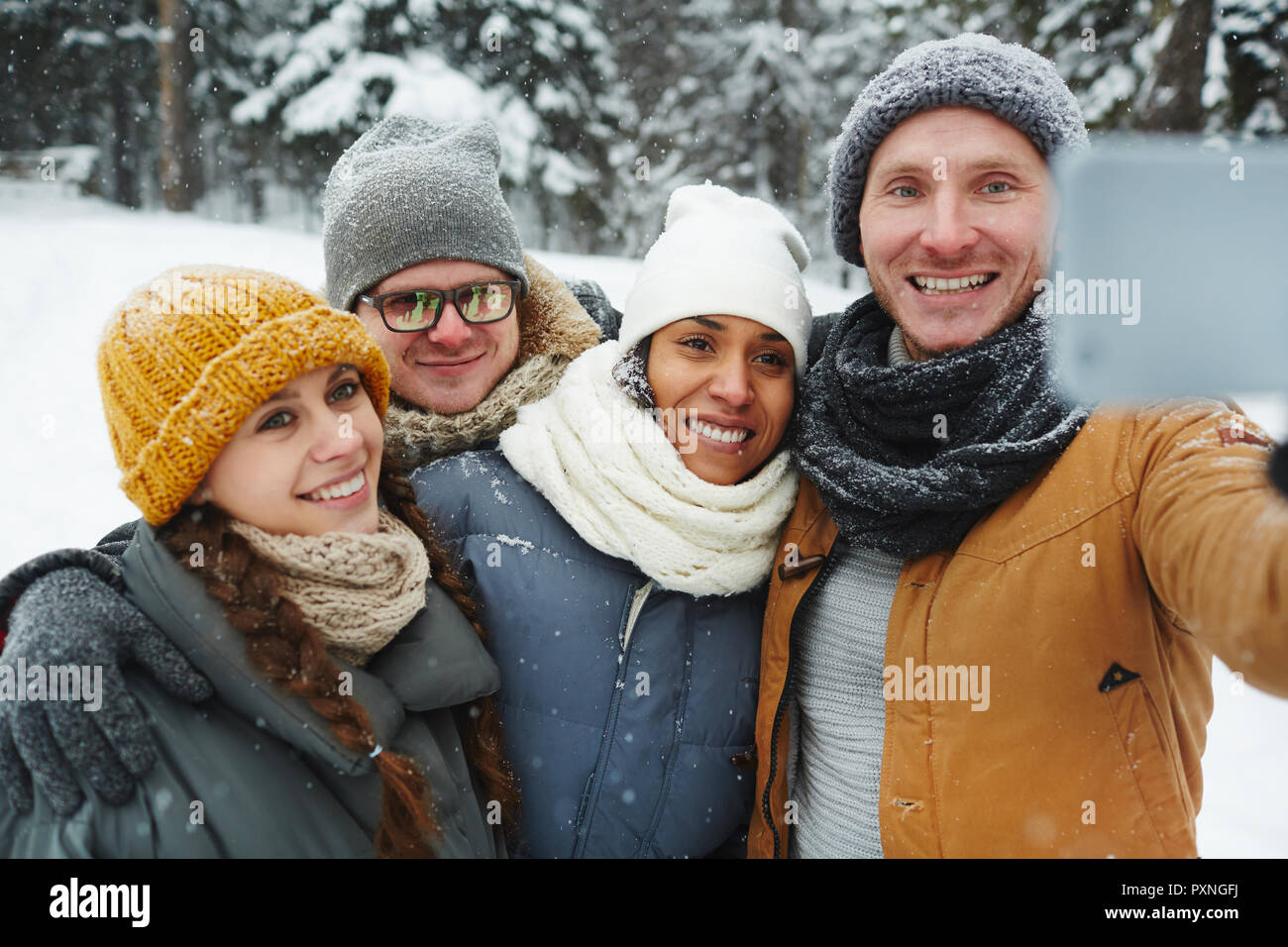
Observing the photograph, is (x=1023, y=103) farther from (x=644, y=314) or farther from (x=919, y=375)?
(x=644, y=314)

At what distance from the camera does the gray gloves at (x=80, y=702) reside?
4.98ft

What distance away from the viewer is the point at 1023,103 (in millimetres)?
1995

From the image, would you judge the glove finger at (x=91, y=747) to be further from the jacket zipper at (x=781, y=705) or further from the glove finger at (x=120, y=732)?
the jacket zipper at (x=781, y=705)

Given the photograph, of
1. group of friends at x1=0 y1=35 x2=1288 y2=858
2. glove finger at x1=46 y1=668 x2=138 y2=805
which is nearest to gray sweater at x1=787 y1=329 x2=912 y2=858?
group of friends at x1=0 y1=35 x2=1288 y2=858

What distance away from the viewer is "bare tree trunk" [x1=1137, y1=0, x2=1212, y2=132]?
7.05 metres

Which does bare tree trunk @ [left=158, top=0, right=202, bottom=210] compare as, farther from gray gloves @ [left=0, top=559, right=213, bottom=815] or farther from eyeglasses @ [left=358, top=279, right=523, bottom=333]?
gray gloves @ [left=0, top=559, right=213, bottom=815]

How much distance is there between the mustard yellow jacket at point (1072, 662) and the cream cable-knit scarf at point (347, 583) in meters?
1.20

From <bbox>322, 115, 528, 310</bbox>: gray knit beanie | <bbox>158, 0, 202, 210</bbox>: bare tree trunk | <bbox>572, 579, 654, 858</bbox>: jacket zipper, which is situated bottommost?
<bbox>572, 579, 654, 858</bbox>: jacket zipper

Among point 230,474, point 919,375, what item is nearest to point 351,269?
point 230,474

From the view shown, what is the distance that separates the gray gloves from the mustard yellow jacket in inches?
62.8

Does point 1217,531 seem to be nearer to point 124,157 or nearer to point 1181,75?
point 1181,75

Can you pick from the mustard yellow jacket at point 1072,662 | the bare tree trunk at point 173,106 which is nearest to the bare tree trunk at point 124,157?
the bare tree trunk at point 173,106
